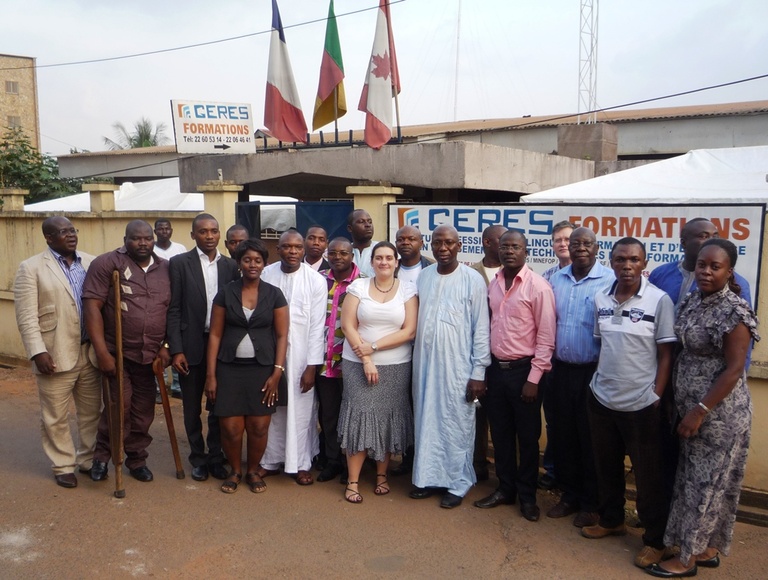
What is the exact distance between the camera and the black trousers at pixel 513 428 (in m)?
4.23

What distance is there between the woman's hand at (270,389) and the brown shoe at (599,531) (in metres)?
2.17

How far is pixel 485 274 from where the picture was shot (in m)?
4.84

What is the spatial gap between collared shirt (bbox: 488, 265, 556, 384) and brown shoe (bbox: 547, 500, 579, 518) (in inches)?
35.7

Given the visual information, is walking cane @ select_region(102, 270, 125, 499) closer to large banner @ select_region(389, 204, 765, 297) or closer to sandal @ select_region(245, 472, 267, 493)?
sandal @ select_region(245, 472, 267, 493)

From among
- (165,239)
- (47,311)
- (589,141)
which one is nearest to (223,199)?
(165,239)

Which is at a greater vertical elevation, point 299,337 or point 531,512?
point 299,337

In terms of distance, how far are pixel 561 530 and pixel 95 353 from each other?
3.35 m

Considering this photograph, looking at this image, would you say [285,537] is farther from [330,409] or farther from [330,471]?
[330,409]

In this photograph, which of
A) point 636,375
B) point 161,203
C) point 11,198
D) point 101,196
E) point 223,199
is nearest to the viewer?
point 636,375

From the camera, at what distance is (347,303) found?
4.50 metres

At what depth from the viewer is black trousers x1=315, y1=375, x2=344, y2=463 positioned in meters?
4.83

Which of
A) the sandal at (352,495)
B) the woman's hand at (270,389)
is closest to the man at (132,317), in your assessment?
the woman's hand at (270,389)

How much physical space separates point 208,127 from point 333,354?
514 cm

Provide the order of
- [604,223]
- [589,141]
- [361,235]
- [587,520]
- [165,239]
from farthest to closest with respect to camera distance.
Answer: [589,141] < [165,239] < [361,235] < [604,223] < [587,520]
